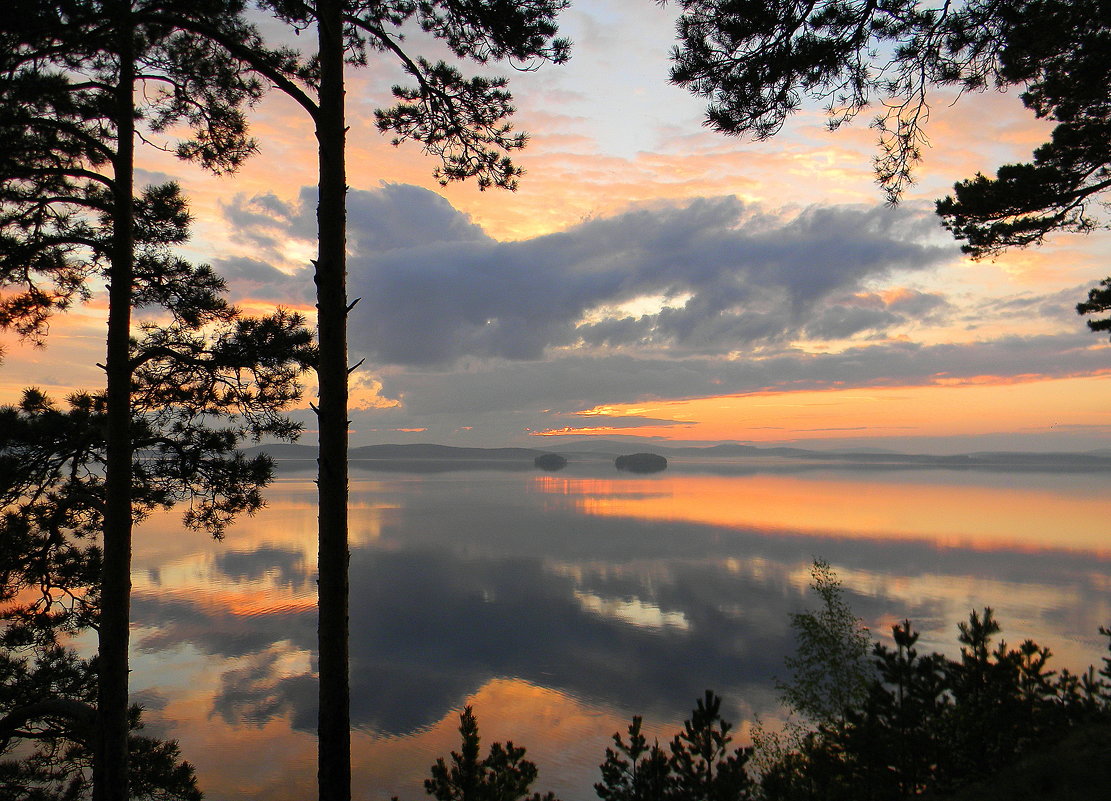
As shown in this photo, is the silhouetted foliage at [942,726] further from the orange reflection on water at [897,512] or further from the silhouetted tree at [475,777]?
the orange reflection on water at [897,512]

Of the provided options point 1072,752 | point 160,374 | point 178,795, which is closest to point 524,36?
point 160,374

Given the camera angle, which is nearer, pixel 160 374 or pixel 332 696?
pixel 332 696

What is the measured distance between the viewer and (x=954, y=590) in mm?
54438

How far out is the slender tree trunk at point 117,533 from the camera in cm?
819

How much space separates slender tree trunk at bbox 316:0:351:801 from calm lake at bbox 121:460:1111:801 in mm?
21752

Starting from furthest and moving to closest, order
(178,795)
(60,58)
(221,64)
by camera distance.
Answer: (178,795), (221,64), (60,58)

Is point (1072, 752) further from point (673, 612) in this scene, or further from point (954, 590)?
point (954, 590)

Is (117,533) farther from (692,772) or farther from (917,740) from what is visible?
(917,740)

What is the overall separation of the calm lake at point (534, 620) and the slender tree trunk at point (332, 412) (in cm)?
2175

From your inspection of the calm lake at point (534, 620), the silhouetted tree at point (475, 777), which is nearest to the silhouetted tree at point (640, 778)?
the silhouetted tree at point (475, 777)

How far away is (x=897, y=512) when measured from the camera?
379 ft

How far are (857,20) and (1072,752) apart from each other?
345 inches

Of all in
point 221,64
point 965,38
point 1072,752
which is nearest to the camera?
point 1072,752

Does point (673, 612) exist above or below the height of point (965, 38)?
below
